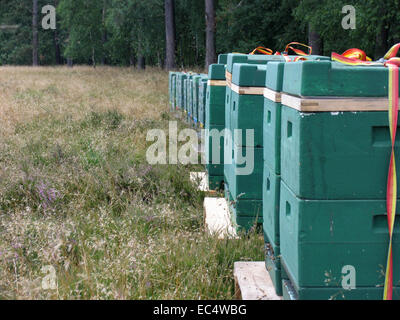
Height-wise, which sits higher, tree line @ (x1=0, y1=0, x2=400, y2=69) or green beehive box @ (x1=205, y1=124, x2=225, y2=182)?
tree line @ (x1=0, y1=0, x2=400, y2=69)

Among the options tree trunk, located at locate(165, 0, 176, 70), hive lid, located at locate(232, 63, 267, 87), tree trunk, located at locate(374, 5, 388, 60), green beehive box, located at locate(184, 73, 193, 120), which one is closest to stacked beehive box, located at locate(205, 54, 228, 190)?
hive lid, located at locate(232, 63, 267, 87)

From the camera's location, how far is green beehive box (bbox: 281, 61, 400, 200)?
246 cm

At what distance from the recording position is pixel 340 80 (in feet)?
A: 8.07

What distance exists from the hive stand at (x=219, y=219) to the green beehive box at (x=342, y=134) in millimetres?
1654

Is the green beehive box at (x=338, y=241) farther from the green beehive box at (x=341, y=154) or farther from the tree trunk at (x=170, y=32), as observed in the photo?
the tree trunk at (x=170, y=32)

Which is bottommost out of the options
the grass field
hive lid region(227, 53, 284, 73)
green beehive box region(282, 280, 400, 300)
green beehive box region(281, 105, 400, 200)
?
the grass field

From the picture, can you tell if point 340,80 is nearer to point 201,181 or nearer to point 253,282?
point 253,282

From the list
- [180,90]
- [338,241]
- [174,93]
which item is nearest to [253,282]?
[338,241]

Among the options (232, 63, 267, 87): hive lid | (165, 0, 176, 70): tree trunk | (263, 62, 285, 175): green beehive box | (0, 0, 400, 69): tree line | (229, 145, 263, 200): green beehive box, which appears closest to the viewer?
(263, 62, 285, 175): green beehive box

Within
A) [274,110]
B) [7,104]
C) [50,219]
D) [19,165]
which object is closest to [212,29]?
[7,104]

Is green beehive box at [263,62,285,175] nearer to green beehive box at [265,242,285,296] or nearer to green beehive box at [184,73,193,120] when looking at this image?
green beehive box at [265,242,285,296]

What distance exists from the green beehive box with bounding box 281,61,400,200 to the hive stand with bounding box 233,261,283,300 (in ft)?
2.75

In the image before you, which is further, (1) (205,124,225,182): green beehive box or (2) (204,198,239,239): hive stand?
(1) (205,124,225,182): green beehive box

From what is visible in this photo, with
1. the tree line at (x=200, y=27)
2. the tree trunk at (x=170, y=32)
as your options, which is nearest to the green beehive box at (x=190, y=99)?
the tree line at (x=200, y=27)
